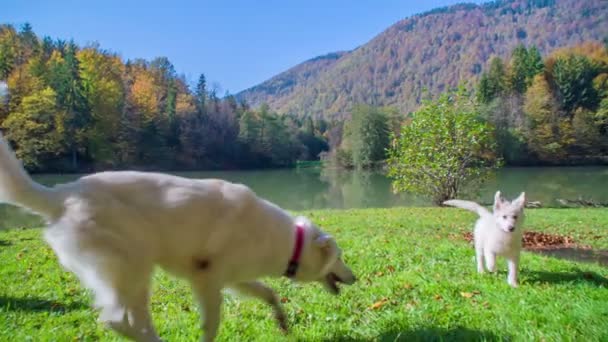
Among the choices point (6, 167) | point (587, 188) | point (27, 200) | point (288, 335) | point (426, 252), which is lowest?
point (587, 188)

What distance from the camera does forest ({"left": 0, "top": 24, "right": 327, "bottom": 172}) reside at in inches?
1997

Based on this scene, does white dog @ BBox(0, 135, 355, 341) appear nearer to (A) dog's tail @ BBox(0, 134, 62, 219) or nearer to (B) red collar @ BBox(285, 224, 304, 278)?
(A) dog's tail @ BBox(0, 134, 62, 219)

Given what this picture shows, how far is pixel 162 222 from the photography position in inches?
127

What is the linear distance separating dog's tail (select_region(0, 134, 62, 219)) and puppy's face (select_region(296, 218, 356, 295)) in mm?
2264

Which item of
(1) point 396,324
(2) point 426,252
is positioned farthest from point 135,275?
(2) point 426,252

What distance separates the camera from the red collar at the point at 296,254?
4.04 m

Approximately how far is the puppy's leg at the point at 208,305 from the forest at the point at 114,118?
161ft

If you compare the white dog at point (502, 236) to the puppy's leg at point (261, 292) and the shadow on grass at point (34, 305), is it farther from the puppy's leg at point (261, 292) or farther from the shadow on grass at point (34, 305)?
the shadow on grass at point (34, 305)

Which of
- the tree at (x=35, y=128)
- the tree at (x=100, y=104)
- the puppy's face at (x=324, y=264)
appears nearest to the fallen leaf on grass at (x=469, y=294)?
the puppy's face at (x=324, y=264)

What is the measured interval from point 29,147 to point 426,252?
51.2 m

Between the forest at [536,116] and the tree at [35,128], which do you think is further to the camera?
the forest at [536,116]

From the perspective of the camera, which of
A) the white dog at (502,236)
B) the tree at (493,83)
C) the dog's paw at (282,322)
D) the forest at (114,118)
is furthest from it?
the tree at (493,83)

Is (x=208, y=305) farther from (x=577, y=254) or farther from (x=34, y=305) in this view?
(x=577, y=254)

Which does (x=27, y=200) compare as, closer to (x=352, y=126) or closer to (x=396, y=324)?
(x=396, y=324)
